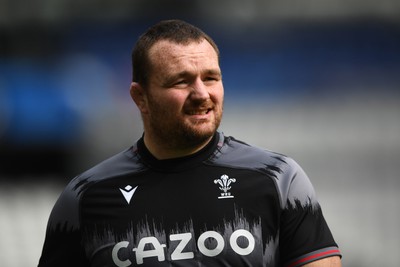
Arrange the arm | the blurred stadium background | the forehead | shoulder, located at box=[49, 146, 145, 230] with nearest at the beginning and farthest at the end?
1. the arm
2. the forehead
3. shoulder, located at box=[49, 146, 145, 230]
4. the blurred stadium background

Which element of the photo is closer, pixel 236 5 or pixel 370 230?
pixel 370 230

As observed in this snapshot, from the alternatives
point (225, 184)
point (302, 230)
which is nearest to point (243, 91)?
point (225, 184)

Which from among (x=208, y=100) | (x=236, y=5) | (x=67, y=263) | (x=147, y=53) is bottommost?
(x=67, y=263)

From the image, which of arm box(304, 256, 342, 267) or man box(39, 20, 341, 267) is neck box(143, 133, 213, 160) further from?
arm box(304, 256, 342, 267)

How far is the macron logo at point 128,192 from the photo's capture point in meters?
2.61

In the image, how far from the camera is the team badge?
8.39 ft

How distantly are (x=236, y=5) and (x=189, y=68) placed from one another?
6.58 m

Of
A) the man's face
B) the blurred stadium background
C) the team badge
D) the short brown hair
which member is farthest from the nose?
the blurred stadium background

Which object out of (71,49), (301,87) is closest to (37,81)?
(71,49)

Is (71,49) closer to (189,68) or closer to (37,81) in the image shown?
(37,81)

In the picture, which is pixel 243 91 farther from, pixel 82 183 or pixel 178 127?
pixel 178 127

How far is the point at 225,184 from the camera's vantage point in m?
2.57

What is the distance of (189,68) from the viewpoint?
8.23 feet

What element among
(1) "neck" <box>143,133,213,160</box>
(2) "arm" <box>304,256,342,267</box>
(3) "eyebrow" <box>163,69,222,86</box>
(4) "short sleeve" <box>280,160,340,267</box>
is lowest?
(2) "arm" <box>304,256,342,267</box>
